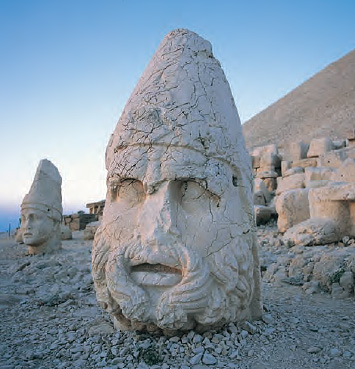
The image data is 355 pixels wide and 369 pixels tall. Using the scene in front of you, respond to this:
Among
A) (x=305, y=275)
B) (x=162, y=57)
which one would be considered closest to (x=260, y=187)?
(x=305, y=275)

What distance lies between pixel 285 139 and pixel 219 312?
26.3m

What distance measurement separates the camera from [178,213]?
8.09ft

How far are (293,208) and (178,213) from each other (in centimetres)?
604

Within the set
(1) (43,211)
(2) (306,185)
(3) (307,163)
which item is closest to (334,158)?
(2) (306,185)

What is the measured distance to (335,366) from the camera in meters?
2.16

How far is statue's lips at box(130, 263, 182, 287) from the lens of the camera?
7.59 feet

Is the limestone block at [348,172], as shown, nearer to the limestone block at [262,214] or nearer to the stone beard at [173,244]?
the limestone block at [262,214]

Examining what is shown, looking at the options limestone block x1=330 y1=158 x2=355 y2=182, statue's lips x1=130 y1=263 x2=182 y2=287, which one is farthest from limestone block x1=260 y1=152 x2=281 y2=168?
statue's lips x1=130 y1=263 x2=182 y2=287

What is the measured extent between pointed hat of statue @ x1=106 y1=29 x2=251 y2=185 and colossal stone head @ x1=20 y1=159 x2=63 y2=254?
558 cm

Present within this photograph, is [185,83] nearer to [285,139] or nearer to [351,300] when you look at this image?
[351,300]

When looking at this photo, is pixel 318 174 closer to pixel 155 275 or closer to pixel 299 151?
pixel 299 151

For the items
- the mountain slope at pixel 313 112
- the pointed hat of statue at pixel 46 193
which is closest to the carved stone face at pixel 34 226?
the pointed hat of statue at pixel 46 193

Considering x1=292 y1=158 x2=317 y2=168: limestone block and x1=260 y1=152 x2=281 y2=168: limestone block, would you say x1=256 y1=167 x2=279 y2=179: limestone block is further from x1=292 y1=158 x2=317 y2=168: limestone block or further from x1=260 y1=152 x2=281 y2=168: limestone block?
x1=292 y1=158 x2=317 y2=168: limestone block

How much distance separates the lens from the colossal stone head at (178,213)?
2.32m
